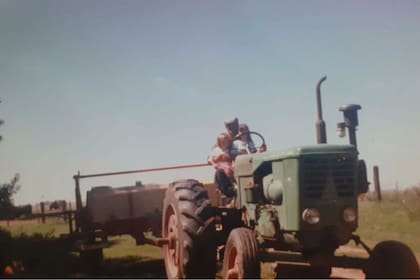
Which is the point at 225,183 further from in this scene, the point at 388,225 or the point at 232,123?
the point at 388,225

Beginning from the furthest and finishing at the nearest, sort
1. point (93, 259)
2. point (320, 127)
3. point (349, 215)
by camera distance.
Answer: point (93, 259), point (320, 127), point (349, 215)

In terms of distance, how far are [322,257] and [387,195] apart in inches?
514

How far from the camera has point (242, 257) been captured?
3631 mm

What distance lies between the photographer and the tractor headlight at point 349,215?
147 inches

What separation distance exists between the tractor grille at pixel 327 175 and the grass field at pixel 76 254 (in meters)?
1.99

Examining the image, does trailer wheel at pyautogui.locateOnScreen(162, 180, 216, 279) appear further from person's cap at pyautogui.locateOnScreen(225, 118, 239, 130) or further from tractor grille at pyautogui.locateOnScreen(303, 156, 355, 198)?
tractor grille at pyautogui.locateOnScreen(303, 156, 355, 198)

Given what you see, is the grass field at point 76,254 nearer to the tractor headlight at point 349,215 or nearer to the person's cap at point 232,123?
the person's cap at point 232,123

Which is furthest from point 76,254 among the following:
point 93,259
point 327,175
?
point 327,175

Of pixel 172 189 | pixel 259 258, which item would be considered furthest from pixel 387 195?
pixel 259 258

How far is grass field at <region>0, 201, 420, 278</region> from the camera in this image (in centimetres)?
671

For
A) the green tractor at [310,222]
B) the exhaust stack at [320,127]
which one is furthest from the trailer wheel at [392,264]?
the exhaust stack at [320,127]

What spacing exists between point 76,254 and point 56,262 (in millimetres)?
1171

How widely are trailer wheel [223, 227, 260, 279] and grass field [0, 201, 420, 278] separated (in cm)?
161

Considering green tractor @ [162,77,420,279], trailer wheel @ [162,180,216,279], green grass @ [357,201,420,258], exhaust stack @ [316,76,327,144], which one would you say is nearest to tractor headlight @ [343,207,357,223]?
green tractor @ [162,77,420,279]
